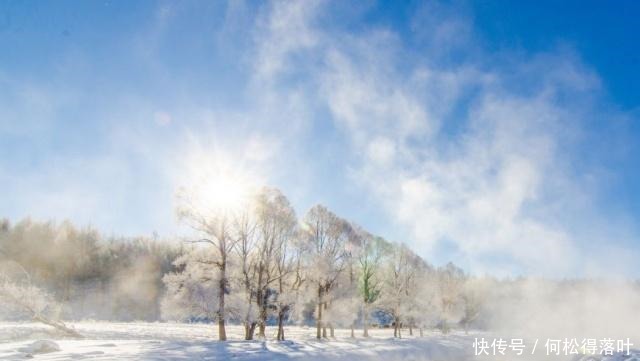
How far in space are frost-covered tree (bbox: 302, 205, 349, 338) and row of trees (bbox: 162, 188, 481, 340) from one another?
0.30 ft

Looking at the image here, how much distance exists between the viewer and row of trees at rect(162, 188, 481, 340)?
30.0m

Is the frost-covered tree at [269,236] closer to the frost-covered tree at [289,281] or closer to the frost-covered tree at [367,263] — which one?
the frost-covered tree at [289,281]

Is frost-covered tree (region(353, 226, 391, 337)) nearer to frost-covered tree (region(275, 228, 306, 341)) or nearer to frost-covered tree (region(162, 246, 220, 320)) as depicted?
frost-covered tree (region(275, 228, 306, 341))

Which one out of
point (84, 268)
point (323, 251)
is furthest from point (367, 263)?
point (84, 268)

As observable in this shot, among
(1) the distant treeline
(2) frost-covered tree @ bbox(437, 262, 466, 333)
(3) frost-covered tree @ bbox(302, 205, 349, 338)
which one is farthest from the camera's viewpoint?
(1) the distant treeline

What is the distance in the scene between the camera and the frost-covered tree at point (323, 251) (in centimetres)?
4069

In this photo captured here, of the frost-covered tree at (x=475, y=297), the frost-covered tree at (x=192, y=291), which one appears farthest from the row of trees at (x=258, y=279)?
the frost-covered tree at (x=475, y=297)

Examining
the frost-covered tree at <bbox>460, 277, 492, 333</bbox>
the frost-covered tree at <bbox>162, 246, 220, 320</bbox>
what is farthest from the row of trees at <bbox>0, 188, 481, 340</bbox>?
the frost-covered tree at <bbox>460, 277, 492, 333</bbox>

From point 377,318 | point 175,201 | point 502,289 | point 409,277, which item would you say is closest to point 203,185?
point 175,201

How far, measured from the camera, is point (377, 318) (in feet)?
313

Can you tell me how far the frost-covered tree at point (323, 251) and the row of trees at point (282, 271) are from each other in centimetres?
9

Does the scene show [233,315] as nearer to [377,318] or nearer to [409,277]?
[409,277]

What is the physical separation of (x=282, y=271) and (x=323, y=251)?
4424 millimetres

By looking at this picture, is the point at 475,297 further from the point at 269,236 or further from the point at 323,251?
the point at 269,236
